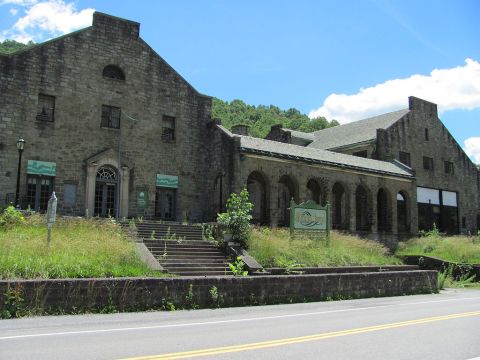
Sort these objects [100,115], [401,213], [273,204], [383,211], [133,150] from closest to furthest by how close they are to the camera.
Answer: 1. [100,115]
2. [133,150]
3. [273,204]
4. [383,211]
5. [401,213]

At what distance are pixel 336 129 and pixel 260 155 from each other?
22.7 m

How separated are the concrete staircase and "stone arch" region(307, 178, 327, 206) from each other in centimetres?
1023

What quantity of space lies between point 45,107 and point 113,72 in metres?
4.35

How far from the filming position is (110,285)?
37.2 feet

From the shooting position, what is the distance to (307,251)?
20.1 m

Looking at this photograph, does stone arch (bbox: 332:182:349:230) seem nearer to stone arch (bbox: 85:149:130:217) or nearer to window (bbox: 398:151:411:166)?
window (bbox: 398:151:411:166)

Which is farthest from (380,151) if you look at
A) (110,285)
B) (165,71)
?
(110,285)

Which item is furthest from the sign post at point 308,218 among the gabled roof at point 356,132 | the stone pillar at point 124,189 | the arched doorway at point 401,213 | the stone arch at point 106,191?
the gabled roof at point 356,132

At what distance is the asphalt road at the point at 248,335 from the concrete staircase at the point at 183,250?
14.9 ft

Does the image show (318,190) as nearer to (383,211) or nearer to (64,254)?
(383,211)

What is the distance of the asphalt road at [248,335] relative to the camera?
673 cm

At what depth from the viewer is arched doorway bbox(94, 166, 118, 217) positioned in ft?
84.0

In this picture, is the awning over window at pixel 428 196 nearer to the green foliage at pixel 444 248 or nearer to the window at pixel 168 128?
the green foliage at pixel 444 248

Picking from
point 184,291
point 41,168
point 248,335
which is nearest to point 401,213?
point 41,168
